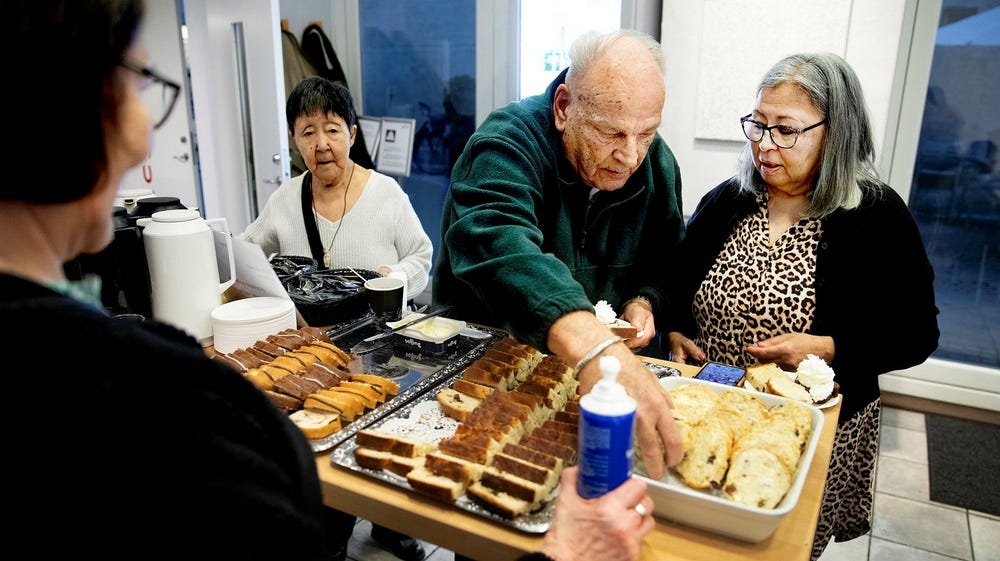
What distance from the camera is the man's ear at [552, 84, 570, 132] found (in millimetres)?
1875

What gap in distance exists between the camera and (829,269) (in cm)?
203

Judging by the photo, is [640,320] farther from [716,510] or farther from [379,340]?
[716,510]

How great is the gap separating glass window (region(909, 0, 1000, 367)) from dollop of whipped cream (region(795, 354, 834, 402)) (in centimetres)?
291

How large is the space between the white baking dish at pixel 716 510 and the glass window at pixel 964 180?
3.52 meters

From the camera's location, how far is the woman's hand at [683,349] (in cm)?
221

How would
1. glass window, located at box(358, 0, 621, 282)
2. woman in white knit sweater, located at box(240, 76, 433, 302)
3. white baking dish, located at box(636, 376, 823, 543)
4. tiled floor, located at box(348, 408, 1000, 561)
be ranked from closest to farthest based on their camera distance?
white baking dish, located at box(636, 376, 823, 543) → tiled floor, located at box(348, 408, 1000, 561) → woman in white knit sweater, located at box(240, 76, 433, 302) → glass window, located at box(358, 0, 621, 282)

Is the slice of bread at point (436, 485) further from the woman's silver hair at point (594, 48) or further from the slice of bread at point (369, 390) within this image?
the woman's silver hair at point (594, 48)

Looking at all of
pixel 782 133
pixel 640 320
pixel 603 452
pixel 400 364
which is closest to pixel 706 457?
pixel 603 452

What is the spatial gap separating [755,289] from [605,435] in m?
1.37

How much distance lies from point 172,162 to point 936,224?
5.70 m

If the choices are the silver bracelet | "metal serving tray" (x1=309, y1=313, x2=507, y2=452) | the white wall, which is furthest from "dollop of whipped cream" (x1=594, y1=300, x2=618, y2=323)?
the white wall

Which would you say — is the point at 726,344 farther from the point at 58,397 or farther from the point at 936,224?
the point at 936,224

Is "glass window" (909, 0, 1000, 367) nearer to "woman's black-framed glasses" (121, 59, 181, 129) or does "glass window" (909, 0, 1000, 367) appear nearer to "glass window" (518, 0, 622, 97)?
"glass window" (518, 0, 622, 97)

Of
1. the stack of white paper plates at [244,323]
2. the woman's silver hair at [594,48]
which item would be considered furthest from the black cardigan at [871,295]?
the stack of white paper plates at [244,323]
